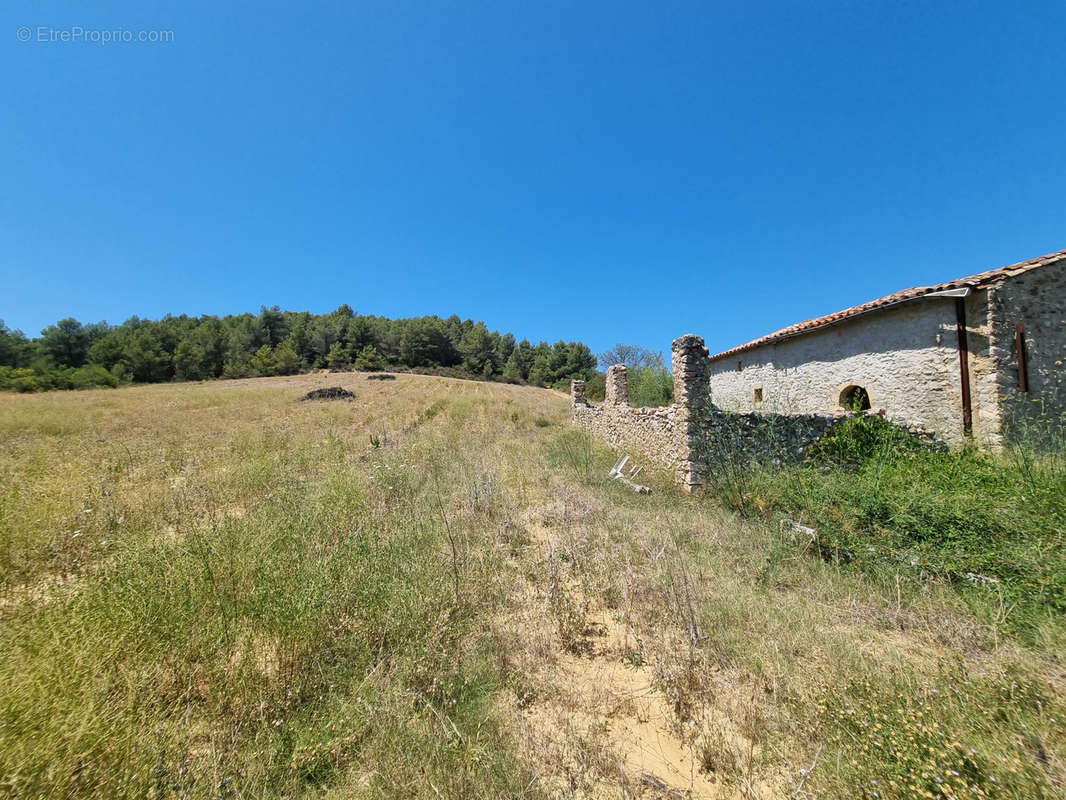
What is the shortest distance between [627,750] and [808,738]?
3.28 feet

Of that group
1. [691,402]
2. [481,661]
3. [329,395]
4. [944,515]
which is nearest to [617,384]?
[691,402]

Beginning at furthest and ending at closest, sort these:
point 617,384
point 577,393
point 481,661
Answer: point 577,393, point 617,384, point 481,661

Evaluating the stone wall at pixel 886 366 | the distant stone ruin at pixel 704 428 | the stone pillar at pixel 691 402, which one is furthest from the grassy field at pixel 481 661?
the stone wall at pixel 886 366

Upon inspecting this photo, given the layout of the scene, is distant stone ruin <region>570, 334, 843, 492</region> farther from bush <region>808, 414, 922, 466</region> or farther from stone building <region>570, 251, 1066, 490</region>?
bush <region>808, 414, 922, 466</region>

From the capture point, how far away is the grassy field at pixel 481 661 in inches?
68.0

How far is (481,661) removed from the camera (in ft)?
8.38

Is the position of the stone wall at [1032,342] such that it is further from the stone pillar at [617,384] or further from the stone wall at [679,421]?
the stone pillar at [617,384]

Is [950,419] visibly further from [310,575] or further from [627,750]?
[310,575]

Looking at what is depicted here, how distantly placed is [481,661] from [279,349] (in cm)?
5446

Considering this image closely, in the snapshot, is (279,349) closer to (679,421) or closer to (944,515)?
(679,421)

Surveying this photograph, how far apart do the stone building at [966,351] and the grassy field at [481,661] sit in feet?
16.3

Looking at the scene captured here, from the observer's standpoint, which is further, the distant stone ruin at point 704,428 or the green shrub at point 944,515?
the distant stone ruin at point 704,428

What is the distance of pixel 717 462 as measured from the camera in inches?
255

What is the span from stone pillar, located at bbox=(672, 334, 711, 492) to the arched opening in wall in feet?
17.8
